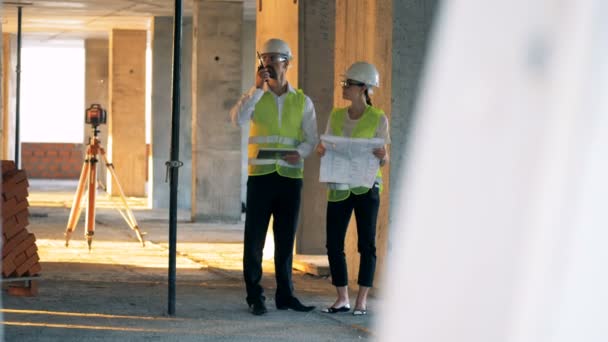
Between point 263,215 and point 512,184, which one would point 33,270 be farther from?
point 512,184

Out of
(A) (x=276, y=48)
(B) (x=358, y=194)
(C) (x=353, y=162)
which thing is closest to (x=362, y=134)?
(C) (x=353, y=162)

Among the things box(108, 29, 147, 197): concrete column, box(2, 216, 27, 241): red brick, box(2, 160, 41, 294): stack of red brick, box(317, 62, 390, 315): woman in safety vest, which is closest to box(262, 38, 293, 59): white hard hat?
box(317, 62, 390, 315): woman in safety vest

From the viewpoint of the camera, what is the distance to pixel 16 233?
8336 mm

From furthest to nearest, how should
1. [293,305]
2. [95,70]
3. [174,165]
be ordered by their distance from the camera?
[95,70] < [293,305] < [174,165]

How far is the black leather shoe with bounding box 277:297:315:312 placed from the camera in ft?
25.8

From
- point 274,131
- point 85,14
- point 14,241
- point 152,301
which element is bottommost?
point 152,301

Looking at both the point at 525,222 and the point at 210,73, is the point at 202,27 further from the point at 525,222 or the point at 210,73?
the point at 525,222

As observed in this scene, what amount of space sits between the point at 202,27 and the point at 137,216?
12.5ft

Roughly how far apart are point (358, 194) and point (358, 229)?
10.5 inches

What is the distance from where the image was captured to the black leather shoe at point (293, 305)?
7871mm

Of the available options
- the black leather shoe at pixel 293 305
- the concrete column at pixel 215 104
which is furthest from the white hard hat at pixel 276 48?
the concrete column at pixel 215 104

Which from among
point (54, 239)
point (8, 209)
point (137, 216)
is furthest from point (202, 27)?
point (8, 209)

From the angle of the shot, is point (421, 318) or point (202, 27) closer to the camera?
point (421, 318)

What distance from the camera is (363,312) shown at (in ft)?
25.6
